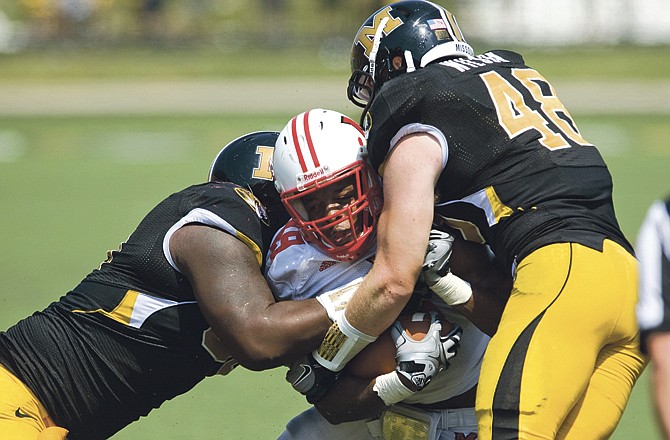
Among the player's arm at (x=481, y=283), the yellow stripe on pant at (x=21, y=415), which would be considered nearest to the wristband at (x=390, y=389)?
the player's arm at (x=481, y=283)

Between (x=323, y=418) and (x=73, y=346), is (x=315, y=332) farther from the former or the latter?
(x=73, y=346)

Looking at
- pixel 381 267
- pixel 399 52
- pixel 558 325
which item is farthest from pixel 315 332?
pixel 399 52

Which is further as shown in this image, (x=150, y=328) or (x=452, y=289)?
(x=150, y=328)

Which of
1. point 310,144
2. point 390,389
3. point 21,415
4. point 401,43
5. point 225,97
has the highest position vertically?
point 401,43

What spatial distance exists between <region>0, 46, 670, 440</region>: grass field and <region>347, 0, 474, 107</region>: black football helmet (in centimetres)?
201

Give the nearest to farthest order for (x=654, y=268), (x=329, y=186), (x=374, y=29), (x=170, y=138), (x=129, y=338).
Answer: (x=654, y=268)
(x=329, y=186)
(x=129, y=338)
(x=374, y=29)
(x=170, y=138)

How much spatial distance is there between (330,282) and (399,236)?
1.63ft

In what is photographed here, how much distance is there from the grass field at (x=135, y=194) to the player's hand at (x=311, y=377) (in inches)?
54.2

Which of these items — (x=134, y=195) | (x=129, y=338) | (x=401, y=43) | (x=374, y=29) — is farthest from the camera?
(x=134, y=195)

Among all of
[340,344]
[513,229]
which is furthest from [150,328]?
[513,229]

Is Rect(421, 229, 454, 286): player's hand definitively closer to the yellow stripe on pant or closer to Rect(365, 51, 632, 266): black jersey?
Rect(365, 51, 632, 266): black jersey

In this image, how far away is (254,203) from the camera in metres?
4.07

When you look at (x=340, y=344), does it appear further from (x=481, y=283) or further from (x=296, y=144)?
(x=296, y=144)

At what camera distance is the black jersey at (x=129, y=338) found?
3.97 meters
